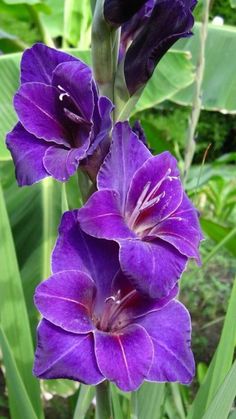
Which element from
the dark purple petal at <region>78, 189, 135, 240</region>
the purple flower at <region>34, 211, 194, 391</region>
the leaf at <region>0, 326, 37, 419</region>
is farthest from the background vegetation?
the dark purple petal at <region>78, 189, 135, 240</region>

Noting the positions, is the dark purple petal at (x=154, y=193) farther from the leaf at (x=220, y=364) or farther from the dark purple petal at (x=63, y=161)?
the leaf at (x=220, y=364)

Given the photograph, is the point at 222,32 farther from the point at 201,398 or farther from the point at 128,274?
the point at 128,274

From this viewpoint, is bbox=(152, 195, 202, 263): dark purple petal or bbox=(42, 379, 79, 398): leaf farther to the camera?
bbox=(42, 379, 79, 398): leaf

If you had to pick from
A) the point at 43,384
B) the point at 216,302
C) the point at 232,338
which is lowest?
the point at 216,302

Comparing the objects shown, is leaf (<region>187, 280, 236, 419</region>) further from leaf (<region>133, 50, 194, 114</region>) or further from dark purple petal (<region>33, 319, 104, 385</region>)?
leaf (<region>133, 50, 194, 114</region>)

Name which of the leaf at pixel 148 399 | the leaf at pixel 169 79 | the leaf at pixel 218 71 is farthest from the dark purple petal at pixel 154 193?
the leaf at pixel 218 71

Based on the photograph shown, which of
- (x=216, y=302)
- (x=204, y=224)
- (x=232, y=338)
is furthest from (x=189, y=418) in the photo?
(x=216, y=302)

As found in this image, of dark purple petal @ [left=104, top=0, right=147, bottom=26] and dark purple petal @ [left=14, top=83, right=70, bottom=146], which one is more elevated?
dark purple petal @ [left=104, top=0, right=147, bottom=26]
